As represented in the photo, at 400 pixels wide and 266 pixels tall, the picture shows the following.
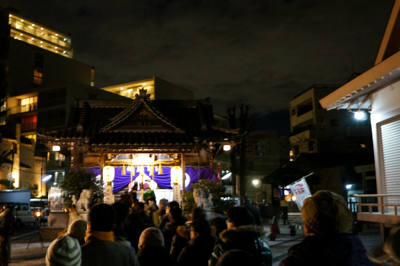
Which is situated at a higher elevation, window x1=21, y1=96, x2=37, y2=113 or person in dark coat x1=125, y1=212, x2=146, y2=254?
window x1=21, y1=96, x2=37, y2=113

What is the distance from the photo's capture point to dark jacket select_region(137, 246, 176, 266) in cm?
426

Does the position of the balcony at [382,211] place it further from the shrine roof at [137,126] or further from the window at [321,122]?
the window at [321,122]

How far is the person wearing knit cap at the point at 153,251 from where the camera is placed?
4.27 m

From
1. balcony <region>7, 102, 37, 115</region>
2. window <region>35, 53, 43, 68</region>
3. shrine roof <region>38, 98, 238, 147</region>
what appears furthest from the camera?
window <region>35, 53, 43, 68</region>

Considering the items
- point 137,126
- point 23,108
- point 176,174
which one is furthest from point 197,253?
point 23,108

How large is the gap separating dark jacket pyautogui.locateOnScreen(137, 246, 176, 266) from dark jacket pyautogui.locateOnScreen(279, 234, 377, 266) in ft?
5.91

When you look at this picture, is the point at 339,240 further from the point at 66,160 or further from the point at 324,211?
the point at 66,160

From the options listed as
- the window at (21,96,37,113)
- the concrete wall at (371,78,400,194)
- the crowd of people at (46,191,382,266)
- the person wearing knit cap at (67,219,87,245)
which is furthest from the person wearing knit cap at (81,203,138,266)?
the window at (21,96,37,113)

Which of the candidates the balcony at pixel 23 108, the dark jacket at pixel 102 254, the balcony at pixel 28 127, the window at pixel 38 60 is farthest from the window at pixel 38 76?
the dark jacket at pixel 102 254

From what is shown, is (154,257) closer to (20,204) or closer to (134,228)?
(134,228)

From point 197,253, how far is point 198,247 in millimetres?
74

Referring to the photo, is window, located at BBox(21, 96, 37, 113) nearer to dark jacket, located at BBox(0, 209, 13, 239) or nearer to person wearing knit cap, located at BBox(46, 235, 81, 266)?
dark jacket, located at BBox(0, 209, 13, 239)

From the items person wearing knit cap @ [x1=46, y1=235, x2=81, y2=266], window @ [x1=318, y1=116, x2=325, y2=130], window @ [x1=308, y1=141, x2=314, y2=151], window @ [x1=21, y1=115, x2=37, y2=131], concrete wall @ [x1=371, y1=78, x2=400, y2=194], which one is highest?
window @ [x1=21, y1=115, x2=37, y2=131]

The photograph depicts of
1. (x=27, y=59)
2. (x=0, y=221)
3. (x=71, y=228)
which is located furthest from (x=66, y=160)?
(x=71, y=228)
